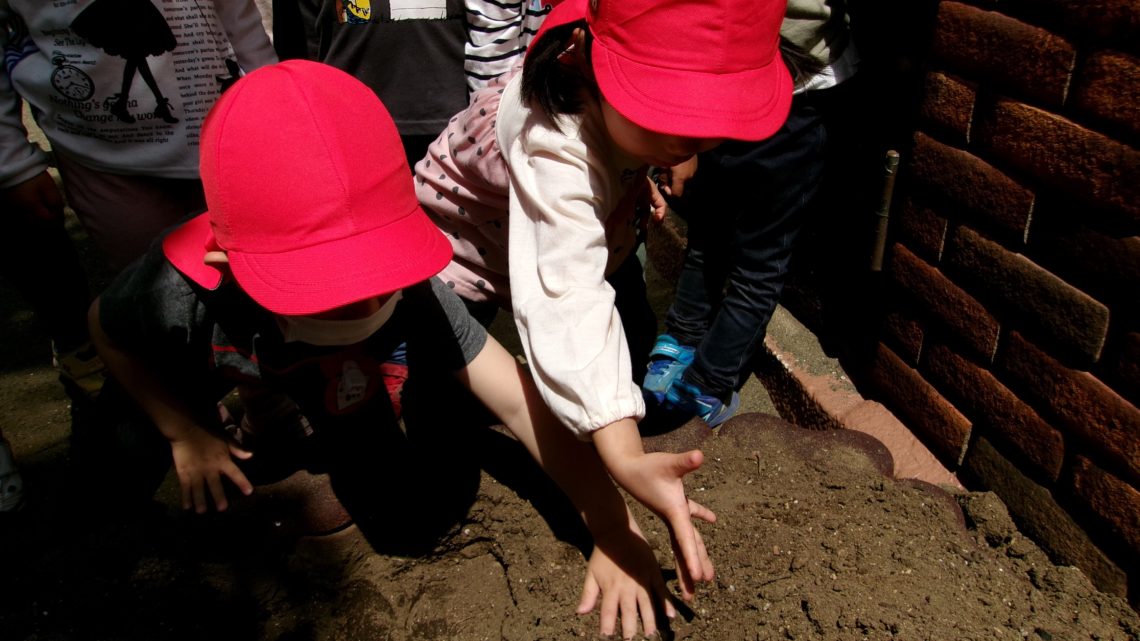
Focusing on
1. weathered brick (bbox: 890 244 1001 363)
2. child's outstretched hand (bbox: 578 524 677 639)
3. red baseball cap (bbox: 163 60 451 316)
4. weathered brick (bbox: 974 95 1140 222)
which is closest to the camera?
red baseball cap (bbox: 163 60 451 316)

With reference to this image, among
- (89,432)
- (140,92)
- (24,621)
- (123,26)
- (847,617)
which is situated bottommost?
(89,432)

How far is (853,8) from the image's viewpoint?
1998mm

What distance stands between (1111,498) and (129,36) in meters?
2.33

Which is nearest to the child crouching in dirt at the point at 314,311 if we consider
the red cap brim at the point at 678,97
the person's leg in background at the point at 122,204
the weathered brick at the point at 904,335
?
the red cap brim at the point at 678,97

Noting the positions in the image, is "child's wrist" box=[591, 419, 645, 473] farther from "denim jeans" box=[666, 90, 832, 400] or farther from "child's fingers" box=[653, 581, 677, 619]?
"denim jeans" box=[666, 90, 832, 400]

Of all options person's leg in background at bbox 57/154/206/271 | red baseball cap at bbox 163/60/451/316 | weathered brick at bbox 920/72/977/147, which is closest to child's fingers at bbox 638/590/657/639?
red baseball cap at bbox 163/60/451/316

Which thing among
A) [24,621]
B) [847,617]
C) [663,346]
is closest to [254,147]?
[24,621]

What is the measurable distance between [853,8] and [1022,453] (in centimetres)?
117

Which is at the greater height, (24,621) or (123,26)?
(123,26)

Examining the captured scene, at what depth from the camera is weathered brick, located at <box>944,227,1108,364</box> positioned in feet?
4.66

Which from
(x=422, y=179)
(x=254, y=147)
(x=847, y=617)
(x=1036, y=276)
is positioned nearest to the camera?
(x=254, y=147)

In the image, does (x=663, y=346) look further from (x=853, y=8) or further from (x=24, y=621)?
(x=24, y=621)

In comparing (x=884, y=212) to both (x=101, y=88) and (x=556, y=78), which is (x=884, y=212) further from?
(x=101, y=88)

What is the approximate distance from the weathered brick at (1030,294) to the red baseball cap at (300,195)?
1165 mm
